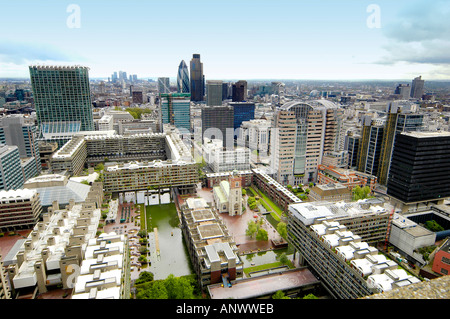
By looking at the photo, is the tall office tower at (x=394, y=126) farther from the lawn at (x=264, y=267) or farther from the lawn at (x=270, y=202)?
the lawn at (x=264, y=267)

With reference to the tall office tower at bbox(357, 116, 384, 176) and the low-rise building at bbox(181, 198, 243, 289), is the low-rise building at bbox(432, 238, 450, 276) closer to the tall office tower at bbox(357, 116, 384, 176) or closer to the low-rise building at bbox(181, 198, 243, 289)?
the low-rise building at bbox(181, 198, 243, 289)

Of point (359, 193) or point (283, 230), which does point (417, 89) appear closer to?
point (359, 193)

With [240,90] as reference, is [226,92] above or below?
below

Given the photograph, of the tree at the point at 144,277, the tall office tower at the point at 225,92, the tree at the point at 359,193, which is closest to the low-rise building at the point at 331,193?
the tree at the point at 359,193

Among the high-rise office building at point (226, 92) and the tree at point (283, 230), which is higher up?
the high-rise office building at point (226, 92)

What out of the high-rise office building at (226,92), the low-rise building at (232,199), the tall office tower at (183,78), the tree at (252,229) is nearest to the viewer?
the tree at (252,229)

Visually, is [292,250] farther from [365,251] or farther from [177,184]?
[177,184]

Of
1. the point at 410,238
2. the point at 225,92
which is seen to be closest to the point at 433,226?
the point at 410,238
